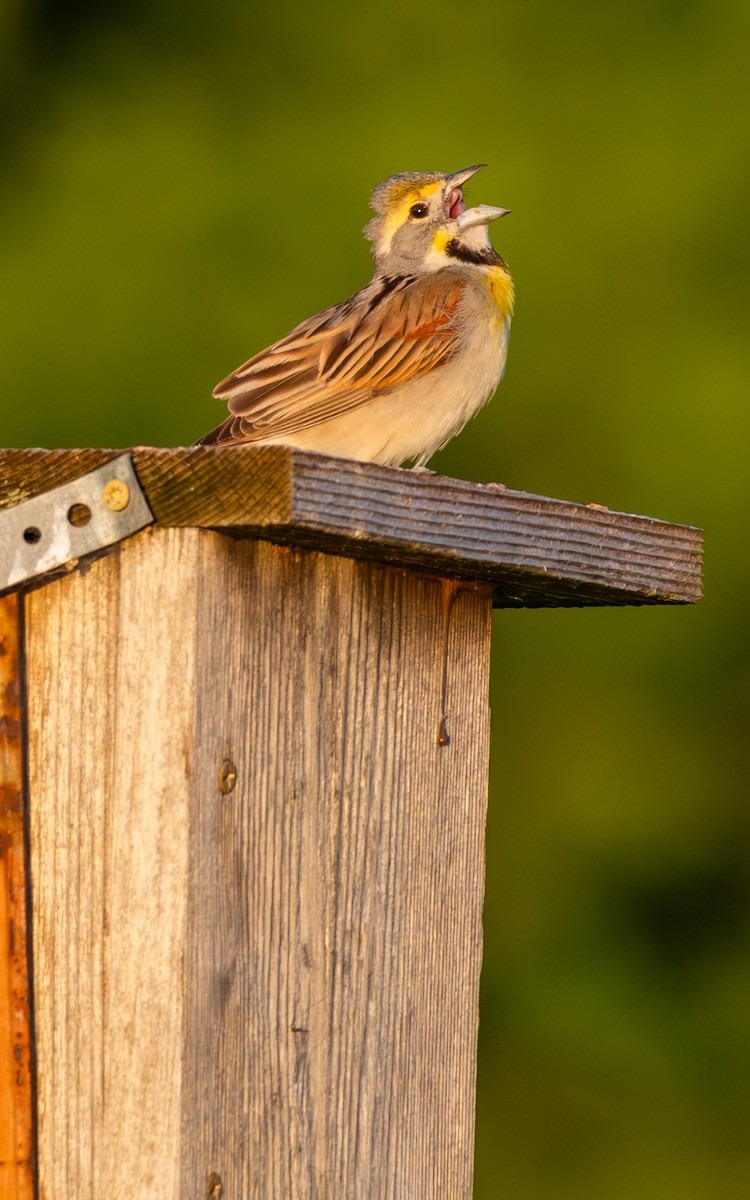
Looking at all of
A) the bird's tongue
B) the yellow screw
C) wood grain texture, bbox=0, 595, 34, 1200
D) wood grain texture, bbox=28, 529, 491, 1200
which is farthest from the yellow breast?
wood grain texture, bbox=0, 595, 34, 1200

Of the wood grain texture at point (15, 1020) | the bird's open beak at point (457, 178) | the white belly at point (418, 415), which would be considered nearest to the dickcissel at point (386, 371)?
the white belly at point (418, 415)

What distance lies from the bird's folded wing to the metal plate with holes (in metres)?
1.07

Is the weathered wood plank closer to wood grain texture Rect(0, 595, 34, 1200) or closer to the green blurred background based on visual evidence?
wood grain texture Rect(0, 595, 34, 1200)

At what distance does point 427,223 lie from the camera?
16.5ft

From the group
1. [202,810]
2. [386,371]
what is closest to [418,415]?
[386,371]

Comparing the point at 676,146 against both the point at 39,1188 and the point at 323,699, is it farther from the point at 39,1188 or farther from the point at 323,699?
the point at 39,1188

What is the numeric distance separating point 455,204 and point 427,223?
0.10 m

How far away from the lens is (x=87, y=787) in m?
2.68

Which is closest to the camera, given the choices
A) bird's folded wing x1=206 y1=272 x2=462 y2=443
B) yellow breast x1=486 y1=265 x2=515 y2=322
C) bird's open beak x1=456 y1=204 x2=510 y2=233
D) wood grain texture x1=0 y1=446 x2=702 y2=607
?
wood grain texture x1=0 y1=446 x2=702 y2=607

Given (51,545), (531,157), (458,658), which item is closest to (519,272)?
(531,157)

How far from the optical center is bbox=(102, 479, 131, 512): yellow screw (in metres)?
2.64

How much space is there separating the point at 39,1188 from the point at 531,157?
545 centimetres

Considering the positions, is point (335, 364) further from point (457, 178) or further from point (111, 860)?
point (111, 860)

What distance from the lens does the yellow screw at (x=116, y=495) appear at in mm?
2637
